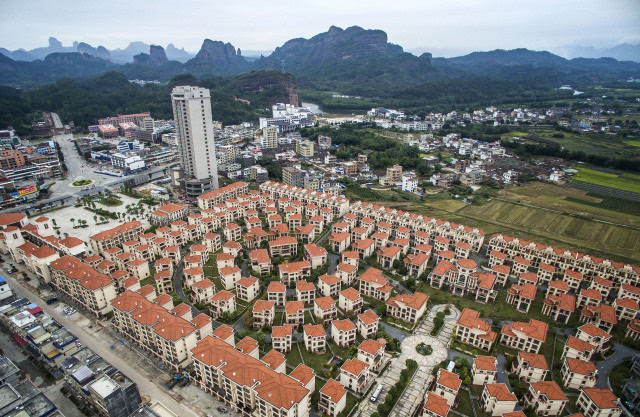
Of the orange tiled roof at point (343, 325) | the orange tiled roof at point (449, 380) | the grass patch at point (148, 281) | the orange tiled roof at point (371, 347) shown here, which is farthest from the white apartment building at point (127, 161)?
the orange tiled roof at point (449, 380)

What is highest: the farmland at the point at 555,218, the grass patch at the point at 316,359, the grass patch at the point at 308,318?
the farmland at the point at 555,218

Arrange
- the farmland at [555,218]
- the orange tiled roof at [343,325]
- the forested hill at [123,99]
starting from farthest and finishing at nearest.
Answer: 1. the forested hill at [123,99]
2. the farmland at [555,218]
3. the orange tiled roof at [343,325]

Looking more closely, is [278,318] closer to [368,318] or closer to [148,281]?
[368,318]

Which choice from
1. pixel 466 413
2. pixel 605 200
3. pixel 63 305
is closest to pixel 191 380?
pixel 63 305

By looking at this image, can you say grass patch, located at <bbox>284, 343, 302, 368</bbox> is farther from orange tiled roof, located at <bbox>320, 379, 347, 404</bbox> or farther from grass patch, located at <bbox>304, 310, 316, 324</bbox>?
orange tiled roof, located at <bbox>320, 379, 347, 404</bbox>

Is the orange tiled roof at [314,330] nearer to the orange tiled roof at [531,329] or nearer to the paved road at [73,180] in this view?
the orange tiled roof at [531,329]

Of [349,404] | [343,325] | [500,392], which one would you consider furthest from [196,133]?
[500,392]
